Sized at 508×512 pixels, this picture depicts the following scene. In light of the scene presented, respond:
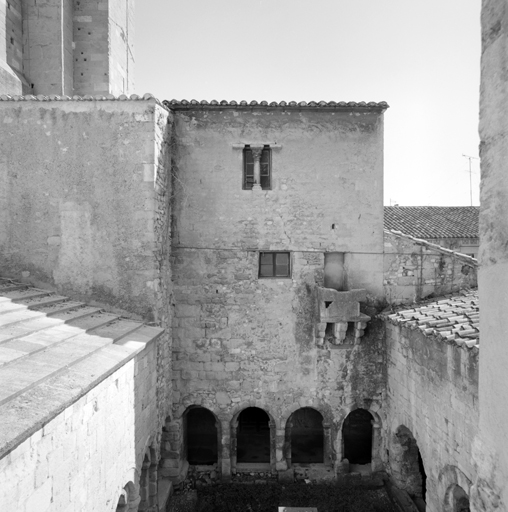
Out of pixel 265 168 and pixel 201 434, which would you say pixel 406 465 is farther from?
pixel 265 168

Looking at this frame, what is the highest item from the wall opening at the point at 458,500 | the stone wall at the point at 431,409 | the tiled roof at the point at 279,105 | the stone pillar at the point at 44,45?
the stone pillar at the point at 44,45

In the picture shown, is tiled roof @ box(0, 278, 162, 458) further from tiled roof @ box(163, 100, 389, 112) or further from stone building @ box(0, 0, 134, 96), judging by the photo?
stone building @ box(0, 0, 134, 96)

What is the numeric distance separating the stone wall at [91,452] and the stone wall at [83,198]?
1695 millimetres

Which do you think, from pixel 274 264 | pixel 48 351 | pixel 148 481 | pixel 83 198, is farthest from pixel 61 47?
pixel 148 481

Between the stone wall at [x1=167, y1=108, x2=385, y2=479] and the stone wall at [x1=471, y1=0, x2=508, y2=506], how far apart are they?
23.5ft

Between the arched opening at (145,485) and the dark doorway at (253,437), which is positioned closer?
the arched opening at (145,485)

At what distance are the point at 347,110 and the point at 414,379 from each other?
587cm

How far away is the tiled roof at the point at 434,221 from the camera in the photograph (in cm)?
1730

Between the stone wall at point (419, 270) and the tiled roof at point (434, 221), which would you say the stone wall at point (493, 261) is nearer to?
the stone wall at point (419, 270)

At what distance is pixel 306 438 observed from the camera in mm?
11797

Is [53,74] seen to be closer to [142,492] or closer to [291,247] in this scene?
[291,247]

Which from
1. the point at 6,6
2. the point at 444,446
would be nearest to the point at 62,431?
Result: the point at 444,446

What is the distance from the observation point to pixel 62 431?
4.11 m

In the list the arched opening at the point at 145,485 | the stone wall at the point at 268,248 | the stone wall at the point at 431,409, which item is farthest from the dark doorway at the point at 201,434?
the stone wall at the point at 431,409
